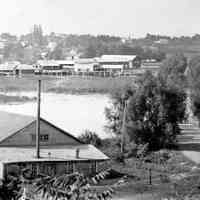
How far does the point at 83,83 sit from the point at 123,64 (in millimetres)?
16462

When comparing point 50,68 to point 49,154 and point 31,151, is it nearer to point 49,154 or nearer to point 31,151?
point 31,151

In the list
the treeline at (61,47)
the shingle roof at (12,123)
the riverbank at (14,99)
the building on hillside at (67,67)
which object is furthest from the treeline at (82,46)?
the shingle roof at (12,123)

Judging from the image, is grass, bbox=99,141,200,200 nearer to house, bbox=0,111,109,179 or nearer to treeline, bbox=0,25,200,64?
house, bbox=0,111,109,179

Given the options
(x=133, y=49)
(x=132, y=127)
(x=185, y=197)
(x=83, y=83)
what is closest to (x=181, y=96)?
(x=132, y=127)

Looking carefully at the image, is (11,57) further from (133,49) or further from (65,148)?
(65,148)

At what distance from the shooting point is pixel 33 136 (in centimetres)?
1038

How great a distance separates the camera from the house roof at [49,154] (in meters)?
9.13

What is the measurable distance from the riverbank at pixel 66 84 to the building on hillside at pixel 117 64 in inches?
365

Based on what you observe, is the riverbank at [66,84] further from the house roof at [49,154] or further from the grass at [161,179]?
the house roof at [49,154]

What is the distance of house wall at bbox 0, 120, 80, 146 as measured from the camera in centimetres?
1030

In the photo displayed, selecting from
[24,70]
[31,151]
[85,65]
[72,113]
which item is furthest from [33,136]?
[85,65]

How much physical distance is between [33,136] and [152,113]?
4263 mm

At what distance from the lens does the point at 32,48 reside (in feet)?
313

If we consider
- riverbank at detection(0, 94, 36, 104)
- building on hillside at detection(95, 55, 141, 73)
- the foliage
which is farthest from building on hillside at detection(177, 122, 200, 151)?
building on hillside at detection(95, 55, 141, 73)
